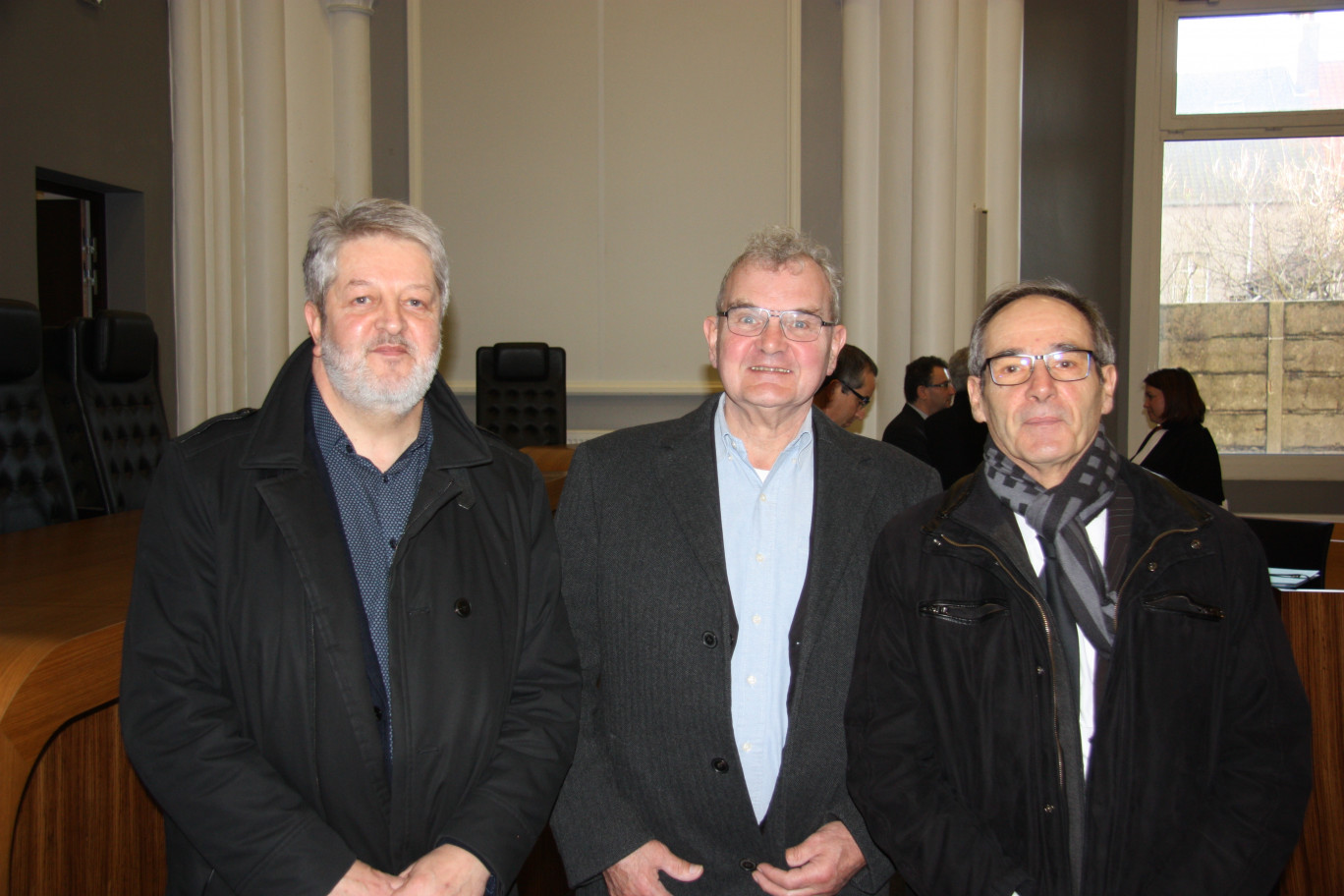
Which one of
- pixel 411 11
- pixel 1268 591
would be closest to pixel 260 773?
pixel 1268 591

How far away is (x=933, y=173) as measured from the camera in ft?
19.8

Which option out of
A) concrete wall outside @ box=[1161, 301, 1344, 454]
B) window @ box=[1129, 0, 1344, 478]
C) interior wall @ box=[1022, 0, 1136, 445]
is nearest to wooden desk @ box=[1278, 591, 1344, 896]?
interior wall @ box=[1022, 0, 1136, 445]

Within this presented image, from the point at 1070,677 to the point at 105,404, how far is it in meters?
4.28

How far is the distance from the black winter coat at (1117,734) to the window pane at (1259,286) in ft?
20.9

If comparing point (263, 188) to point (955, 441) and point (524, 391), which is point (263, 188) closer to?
point (524, 391)

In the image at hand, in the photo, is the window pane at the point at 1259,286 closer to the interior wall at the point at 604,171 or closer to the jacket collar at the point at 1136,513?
the interior wall at the point at 604,171

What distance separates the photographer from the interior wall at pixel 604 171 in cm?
661

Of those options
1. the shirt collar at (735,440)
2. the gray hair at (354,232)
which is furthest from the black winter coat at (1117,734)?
the gray hair at (354,232)

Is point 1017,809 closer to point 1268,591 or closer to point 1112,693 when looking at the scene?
point 1112,693

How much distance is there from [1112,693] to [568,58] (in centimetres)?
638

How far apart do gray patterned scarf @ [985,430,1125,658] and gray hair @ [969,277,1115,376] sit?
13cm

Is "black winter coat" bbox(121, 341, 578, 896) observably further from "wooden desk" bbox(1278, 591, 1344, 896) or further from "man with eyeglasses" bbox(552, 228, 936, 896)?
"wooden desk" bbox(1278, 591, 1344, 896)

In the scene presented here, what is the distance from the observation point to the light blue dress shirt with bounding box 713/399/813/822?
1.51 meters

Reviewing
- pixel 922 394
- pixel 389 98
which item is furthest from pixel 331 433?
pixel 389 98
